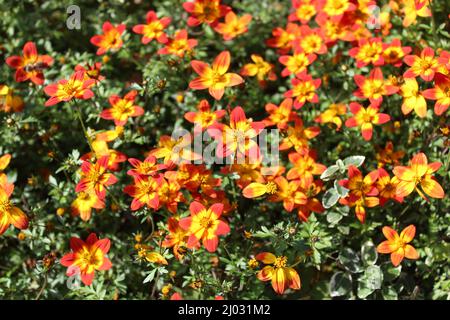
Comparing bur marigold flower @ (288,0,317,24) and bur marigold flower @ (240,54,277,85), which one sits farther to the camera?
bur marigold flower @ (288,0,317,24)

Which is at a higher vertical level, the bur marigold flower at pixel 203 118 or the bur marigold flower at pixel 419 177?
the bur marigold flower at pixel 203 118

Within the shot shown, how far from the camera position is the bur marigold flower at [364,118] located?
326 cm

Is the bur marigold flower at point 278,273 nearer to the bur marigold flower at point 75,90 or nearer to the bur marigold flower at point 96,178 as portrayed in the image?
the bur marigold flower at point 96,178

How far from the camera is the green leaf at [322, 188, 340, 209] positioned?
304cm

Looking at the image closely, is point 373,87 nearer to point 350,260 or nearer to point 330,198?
point 330,198

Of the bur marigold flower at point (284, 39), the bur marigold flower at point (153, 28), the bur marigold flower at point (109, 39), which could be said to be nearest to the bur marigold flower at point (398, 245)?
the bur marigold flower at point (284, 39)

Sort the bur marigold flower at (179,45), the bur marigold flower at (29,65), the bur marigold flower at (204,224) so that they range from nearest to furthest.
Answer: the bur marigold flower at (204,224) < the bur marigold flower at (29,65) < the bur marigold flower at (179,45)

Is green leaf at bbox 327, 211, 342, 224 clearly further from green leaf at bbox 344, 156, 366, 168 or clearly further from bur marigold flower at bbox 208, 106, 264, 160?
bur marigold flower at bbox 208, 106, 264, 160

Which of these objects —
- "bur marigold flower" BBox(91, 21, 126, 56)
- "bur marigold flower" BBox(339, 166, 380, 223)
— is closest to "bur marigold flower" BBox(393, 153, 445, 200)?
"bur marigold flower" BBox(339, 166, 380, 223)

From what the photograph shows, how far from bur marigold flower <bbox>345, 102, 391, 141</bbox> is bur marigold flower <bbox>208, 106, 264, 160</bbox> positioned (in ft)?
2.06

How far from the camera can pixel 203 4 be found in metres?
3.67

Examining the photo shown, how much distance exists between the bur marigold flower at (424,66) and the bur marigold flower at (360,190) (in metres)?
0.60
